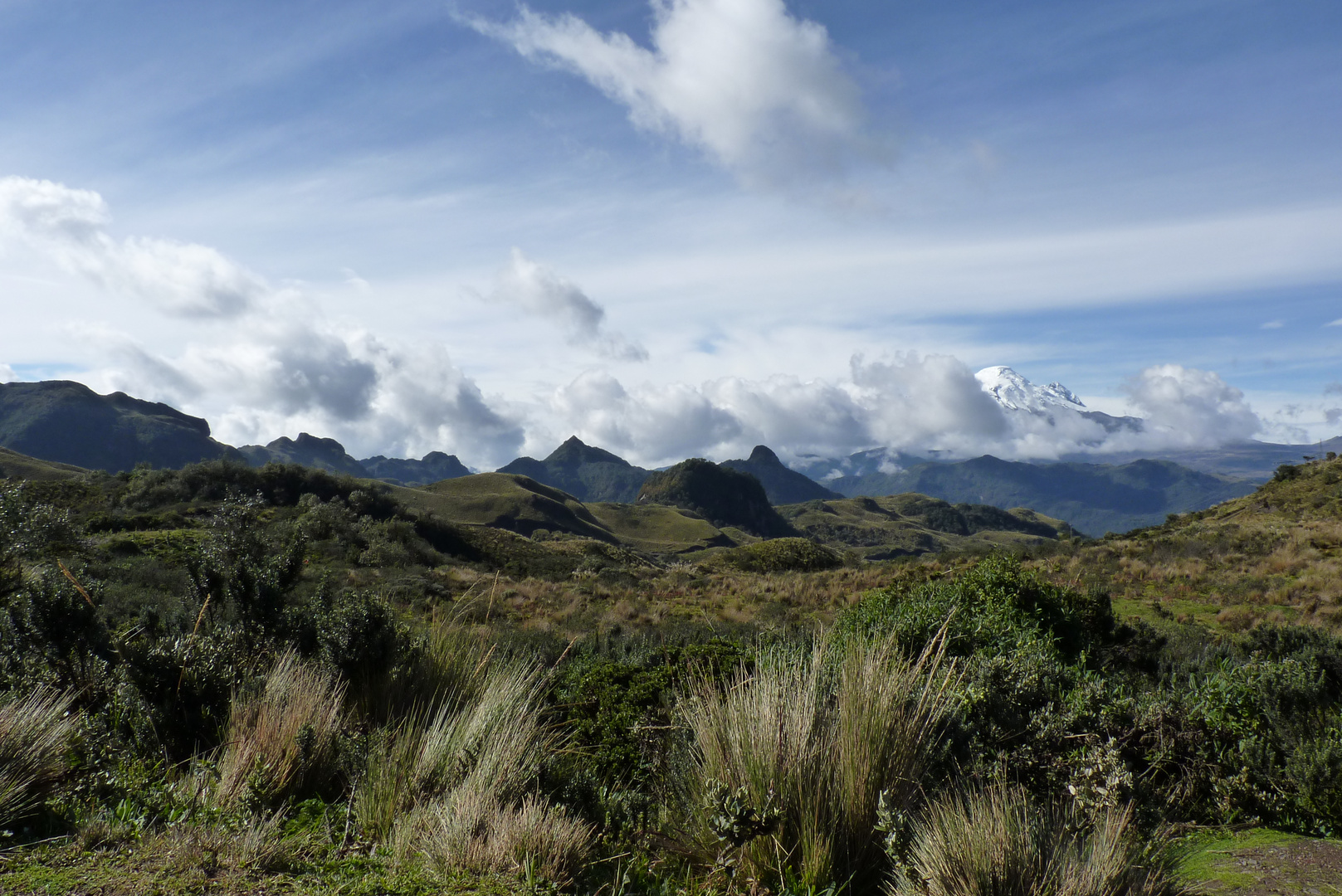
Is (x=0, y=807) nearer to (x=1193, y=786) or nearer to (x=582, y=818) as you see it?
(x=582, y=818)

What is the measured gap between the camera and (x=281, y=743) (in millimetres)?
4453

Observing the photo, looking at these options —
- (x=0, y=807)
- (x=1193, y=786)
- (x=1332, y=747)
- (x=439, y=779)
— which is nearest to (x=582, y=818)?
(x=439, y=779)

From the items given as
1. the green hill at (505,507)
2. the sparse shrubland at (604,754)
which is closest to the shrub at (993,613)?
the sparse shrubland at (604,754)

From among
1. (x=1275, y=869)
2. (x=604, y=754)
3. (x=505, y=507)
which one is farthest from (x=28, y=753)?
(x=505, y=507)

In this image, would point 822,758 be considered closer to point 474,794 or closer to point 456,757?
point 474,794

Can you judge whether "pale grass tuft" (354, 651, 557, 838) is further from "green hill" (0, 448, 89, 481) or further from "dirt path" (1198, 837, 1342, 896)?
"green hill" (0, 448, 89, 481)

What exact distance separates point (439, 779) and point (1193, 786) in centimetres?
511

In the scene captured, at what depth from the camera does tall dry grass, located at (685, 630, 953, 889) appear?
3.36 metres

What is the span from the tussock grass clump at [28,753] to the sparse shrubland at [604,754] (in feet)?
0.07

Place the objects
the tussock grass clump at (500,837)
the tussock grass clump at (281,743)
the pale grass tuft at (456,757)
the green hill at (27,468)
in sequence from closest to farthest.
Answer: the tussock grass clump at (500,837) → the pale grass tuft at (456,757) → the tussock grass clump at (281,743) → the green hill at (27,468)

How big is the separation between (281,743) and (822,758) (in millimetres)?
3410

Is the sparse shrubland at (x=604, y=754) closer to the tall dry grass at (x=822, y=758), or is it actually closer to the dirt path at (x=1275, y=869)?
the tall dry grass at (x=822, y=758)

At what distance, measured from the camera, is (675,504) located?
19200 cm

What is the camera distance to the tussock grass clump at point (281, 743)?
4074mm
